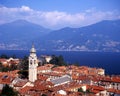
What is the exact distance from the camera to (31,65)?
43469 mm

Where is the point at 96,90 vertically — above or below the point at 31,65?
below

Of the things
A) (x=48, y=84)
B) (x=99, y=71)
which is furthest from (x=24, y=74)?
(x=99, y=71)

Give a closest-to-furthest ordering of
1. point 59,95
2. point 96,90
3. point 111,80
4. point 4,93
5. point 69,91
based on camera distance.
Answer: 1. point 4,93
2. point 59,95
3. point 69,91
4. point 96,90
5. point 111,80

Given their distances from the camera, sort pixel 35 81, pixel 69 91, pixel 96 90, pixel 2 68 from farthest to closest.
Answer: pixel 2 68 → pixel 35 81 → pixel 96 90 → pixel 69 91

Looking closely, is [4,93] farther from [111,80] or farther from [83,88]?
[111,80]

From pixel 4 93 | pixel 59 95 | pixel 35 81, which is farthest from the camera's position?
pixel 35 81

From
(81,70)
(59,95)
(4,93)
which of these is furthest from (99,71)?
(4,93)

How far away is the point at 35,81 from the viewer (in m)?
42.6

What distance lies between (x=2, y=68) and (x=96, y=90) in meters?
26.8

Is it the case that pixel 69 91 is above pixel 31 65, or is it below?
below

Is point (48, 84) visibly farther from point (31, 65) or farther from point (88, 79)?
point (88, 79)

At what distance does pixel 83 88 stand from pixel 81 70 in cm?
2290

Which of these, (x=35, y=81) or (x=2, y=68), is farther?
(x=2, y=68)

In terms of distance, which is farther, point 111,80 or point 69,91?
point 111,80
